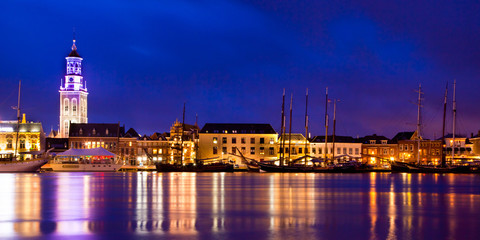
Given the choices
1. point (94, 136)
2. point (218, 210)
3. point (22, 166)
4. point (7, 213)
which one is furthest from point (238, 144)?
point (7, 213)

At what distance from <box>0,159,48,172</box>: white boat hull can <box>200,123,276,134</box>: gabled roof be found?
112ft

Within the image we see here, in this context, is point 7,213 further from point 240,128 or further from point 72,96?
point 72,96

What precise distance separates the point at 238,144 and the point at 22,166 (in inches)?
1688

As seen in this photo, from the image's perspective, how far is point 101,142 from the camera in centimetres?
13412

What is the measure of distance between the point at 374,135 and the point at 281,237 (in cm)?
11312

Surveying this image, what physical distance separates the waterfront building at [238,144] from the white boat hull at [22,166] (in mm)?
33133

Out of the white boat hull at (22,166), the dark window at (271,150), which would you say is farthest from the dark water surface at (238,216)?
the dark window at (271,150)

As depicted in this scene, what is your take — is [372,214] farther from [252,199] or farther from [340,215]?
[252,199]

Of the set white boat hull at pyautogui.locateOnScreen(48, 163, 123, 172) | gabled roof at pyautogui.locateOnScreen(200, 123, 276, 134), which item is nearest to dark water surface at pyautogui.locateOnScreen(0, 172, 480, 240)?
white boat hull at pyautogui.locateOnScreen(48, 163, 123, 172)

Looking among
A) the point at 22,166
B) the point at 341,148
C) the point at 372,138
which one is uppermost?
the point at 372,138

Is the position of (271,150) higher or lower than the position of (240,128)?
lower

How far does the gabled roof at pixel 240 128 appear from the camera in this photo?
413 feet

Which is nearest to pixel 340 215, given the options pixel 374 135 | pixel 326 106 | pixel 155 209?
pixel 155 209

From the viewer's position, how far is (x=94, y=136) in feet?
444
